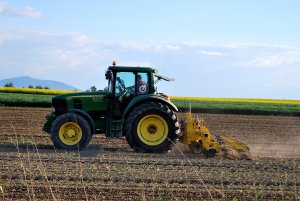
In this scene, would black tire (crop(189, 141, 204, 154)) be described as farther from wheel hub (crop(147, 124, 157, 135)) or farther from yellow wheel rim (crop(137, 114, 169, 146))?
wheel hub (crop(147, 124, 157, 135))

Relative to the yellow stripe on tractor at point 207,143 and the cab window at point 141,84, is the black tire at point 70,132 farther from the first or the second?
the yellow stripe on tractor at point 207,143

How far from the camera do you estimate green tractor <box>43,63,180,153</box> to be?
13234 millimetres

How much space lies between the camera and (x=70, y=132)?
13352 millimetres

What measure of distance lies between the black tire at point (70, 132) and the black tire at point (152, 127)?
0.94m

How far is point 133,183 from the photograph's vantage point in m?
9.08

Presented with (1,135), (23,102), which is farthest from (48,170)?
(23,102)

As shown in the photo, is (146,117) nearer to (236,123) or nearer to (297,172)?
(297,172)

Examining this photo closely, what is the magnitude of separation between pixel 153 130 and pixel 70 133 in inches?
73.9

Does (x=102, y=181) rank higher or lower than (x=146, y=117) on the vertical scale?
lower

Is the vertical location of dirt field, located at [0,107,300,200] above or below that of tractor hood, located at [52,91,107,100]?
below

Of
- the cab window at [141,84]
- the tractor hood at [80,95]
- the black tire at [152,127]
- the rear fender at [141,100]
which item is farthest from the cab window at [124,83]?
the black tire at [152,127]

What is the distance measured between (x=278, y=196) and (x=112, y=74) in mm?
5893

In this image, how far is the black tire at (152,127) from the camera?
13188 millimetres

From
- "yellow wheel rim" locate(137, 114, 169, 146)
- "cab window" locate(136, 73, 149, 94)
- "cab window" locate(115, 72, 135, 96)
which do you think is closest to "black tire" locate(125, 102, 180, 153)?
"yellow wheel rim" locate(137, 114, 169, 146)
